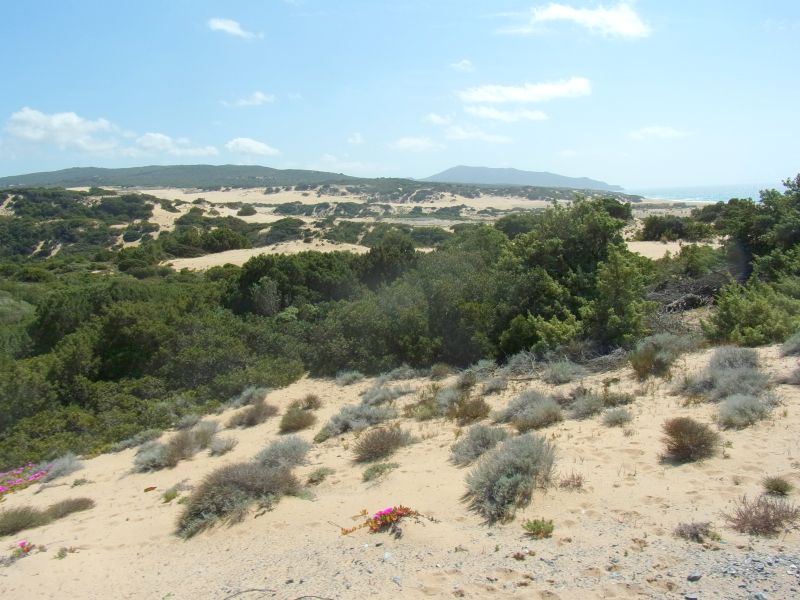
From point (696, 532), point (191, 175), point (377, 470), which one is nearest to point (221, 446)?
point (377, 470)

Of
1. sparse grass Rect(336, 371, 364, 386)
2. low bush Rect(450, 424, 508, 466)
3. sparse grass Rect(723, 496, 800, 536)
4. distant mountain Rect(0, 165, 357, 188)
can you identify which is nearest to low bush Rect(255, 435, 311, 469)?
low bush Rect(450, 424, 508, 466)

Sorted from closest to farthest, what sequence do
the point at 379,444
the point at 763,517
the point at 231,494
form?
the point at 763,517 → the point at 231,494 → the point at 379,444

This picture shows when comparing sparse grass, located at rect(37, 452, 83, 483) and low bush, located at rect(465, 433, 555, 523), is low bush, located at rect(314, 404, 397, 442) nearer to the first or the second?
low bush, located at rect(465, 433, 555, 523)

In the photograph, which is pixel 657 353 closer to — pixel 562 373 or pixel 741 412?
pixel 562 373

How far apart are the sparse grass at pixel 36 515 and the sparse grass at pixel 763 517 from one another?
313 inches

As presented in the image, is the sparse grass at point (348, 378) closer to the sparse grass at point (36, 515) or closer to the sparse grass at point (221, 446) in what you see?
the sparse grass at point (221, 446)

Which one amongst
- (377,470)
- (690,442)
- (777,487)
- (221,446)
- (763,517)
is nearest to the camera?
(763,517)

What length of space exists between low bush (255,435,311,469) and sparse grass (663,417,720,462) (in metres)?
4.77

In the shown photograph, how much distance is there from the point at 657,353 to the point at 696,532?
5.57 meters

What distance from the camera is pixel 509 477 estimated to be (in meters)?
5.90

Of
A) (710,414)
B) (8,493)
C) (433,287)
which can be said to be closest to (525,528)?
(710,414)

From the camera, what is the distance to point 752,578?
390 cm

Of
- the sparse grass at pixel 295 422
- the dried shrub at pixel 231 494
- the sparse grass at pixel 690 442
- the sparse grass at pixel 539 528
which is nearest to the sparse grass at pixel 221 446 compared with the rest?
the sparse grass at pixel 295 422

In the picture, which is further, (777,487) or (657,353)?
(657,353)
